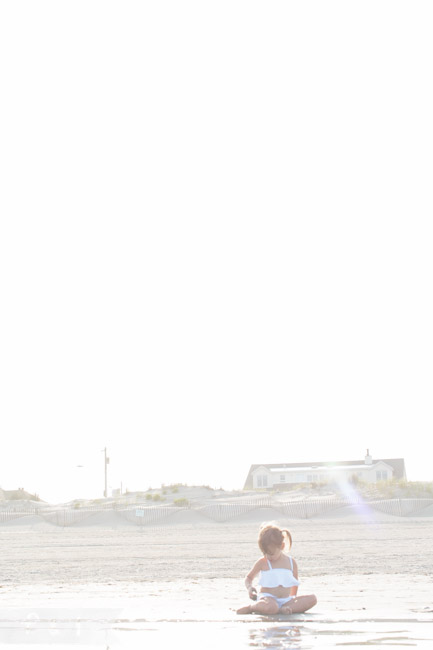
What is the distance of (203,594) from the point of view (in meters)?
10.1

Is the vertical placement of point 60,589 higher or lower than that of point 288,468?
lower

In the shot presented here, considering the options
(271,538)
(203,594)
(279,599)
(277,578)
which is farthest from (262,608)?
(203,594)

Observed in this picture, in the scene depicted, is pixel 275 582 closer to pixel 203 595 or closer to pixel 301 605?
pixel 301 605

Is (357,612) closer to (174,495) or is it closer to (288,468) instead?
(174,495)

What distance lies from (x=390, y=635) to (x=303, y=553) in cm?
1228

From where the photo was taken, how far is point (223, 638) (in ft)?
21.0

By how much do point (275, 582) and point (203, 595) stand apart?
2.25 metres

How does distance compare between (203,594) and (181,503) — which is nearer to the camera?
(203,594)

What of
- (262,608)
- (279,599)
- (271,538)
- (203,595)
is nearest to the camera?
(262,608)

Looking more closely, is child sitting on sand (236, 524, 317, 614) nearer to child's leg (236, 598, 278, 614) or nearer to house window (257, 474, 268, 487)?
child's leg (236, 598, 278, 614)

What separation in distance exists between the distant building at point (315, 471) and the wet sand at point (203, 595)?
139 ft

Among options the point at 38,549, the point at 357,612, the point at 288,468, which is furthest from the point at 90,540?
the point at 288,468

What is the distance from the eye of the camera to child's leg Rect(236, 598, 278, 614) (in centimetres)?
760

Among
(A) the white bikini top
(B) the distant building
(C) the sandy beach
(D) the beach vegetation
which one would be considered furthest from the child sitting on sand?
(B) the distant building
